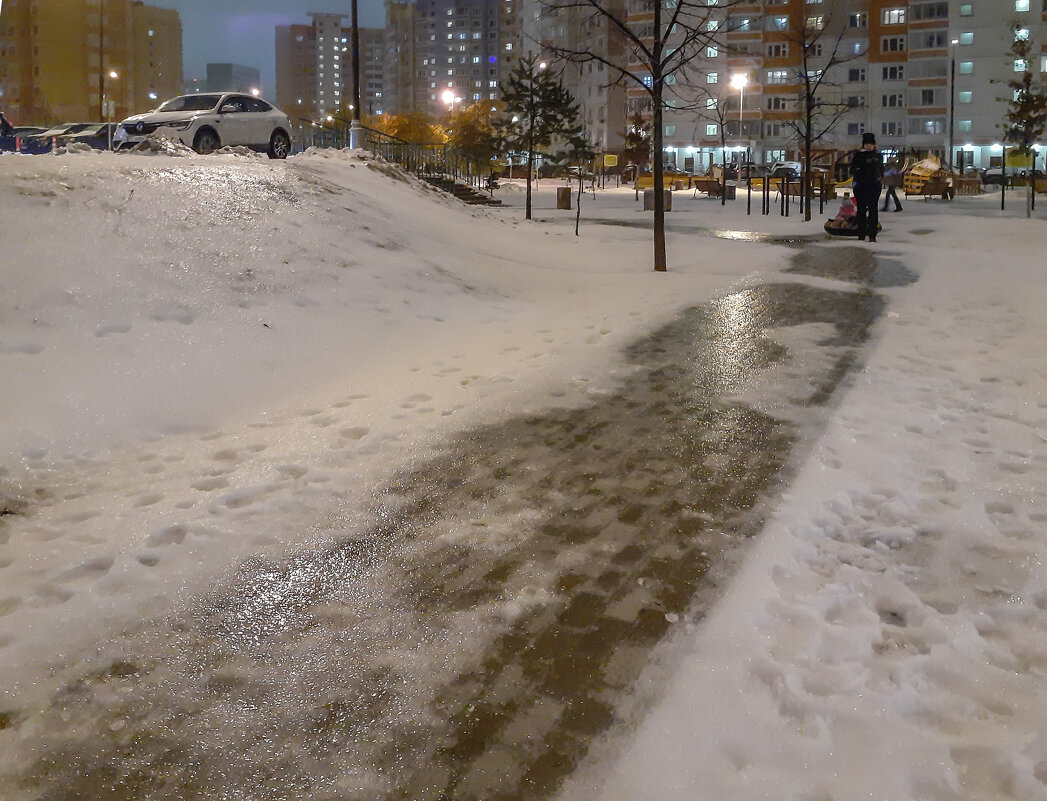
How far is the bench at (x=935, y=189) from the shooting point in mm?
42322

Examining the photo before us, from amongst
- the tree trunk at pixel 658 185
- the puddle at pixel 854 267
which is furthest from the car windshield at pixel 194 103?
the puddle at pixel 854 267

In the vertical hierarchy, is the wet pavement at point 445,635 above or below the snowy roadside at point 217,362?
below

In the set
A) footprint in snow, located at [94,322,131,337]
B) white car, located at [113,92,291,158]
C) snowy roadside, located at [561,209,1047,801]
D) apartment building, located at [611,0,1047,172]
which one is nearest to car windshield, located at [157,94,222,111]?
white car, located at [113,92,291,158]

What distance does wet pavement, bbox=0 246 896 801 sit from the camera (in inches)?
116

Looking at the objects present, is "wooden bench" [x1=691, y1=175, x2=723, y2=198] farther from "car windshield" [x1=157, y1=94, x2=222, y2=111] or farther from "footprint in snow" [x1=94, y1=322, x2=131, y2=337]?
"footprint in snow" [x1=94, y1=322, x2=131, y2=337]

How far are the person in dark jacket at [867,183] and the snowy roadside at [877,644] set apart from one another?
12995mm

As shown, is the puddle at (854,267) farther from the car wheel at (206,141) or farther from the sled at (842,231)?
the car wheel at (206,141)

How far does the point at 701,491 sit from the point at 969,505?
141 cm

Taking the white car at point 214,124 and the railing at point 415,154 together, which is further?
the railing at point 415,154

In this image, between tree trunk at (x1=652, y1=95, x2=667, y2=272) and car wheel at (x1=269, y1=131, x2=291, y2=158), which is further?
car wheel at (x1=269, y1=131, x2=291, y2=158)

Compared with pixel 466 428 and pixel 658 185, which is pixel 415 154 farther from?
pixel 466 428

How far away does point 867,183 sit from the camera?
18969 mm

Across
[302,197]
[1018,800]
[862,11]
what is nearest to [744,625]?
[1018,800]

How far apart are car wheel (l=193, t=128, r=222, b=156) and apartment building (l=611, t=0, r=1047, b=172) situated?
64839 millimetres
